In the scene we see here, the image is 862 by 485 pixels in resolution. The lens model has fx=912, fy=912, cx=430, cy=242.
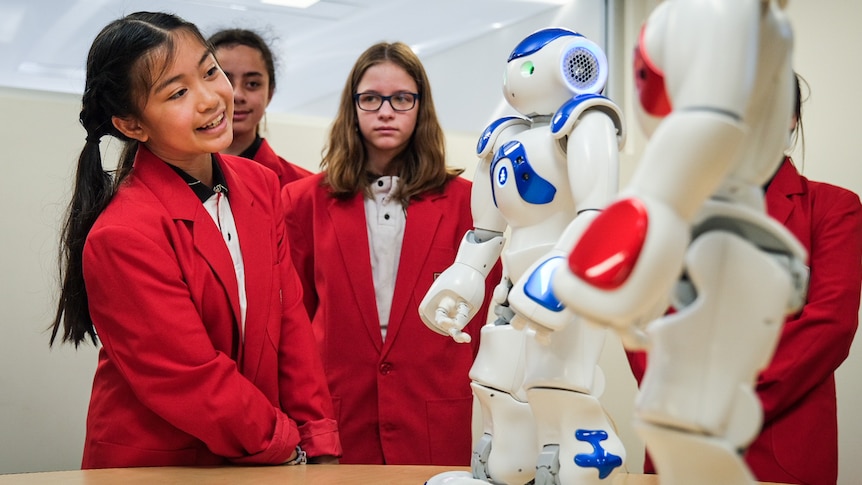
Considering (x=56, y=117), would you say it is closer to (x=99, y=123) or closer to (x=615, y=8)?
(x=99, y=123)

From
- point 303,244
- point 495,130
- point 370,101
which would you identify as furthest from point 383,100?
point 495,130

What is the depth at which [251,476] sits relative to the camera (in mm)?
1479

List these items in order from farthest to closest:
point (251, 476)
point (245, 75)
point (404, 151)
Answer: point (245, 75) < point (404, 151) < point (251, 476)

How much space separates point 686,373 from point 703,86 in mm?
274

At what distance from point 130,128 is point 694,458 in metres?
1.20

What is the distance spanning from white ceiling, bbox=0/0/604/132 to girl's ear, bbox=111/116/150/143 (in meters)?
1.17

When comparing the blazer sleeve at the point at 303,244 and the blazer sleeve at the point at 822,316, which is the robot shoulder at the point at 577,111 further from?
the blazer sleeve at the point at 303,244

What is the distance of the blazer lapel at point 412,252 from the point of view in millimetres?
2082

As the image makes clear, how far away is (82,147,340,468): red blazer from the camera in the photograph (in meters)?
1.51

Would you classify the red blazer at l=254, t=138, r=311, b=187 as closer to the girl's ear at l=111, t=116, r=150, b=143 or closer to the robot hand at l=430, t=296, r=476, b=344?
the girl's ear at l=111, t=116, r=150, b=143

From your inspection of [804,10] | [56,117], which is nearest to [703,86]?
[56,117]

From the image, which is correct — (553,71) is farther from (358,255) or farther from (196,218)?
(358,255)

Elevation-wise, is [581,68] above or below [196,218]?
above

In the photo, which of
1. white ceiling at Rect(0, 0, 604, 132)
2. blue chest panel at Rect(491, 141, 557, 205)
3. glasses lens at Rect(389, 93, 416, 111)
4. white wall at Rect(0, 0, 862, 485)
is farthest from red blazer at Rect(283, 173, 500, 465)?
white ceiling at Rect(0, 0, 604, 132)
